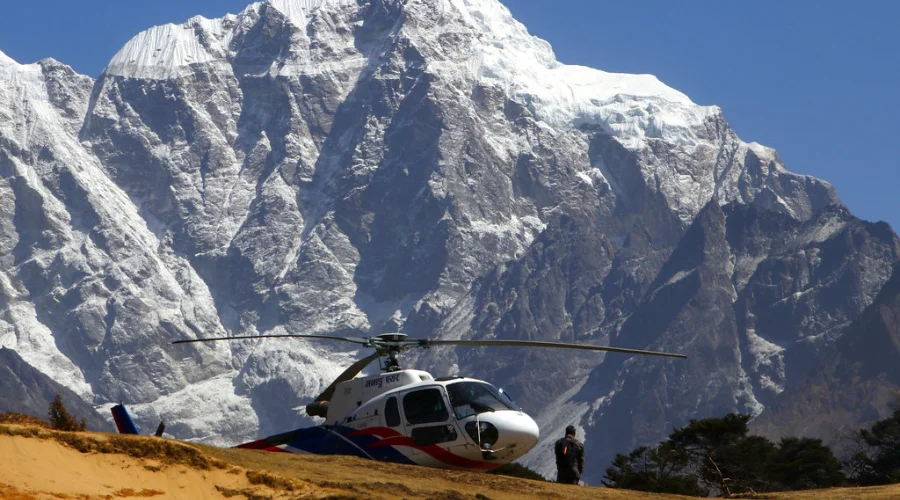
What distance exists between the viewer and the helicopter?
3584 cm

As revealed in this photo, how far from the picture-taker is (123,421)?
1515 inches

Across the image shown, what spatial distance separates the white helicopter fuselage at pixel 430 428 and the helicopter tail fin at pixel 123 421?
4043 mm

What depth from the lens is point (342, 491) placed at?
28.7 meters

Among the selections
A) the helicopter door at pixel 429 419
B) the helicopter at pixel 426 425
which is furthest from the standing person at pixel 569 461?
the helicopter door at pixel 429 419

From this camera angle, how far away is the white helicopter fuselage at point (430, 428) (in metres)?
35.8

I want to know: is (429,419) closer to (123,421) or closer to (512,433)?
(512,433)

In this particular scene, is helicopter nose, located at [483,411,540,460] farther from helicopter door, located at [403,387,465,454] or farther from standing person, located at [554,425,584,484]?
standing person, located at [554,425,584,484]

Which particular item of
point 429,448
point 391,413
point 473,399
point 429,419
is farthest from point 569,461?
point 391,413

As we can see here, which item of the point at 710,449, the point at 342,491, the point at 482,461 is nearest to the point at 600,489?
the point at 482,461

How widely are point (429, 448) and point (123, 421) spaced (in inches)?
352

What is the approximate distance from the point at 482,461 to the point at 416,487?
224 inches

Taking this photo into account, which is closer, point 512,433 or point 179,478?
point 179,478

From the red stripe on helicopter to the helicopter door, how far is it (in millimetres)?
133

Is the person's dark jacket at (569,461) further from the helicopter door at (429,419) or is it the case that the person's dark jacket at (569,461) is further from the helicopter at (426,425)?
the helicopter door at (429,419)
